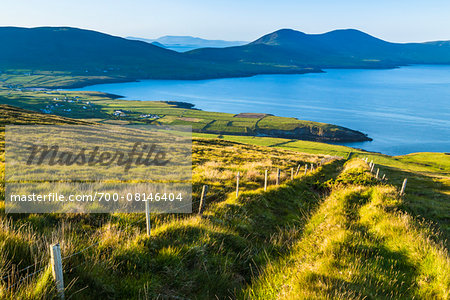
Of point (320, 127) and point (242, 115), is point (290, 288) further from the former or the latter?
point (242, 115)

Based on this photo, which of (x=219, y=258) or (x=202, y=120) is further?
(x=202, y=120)

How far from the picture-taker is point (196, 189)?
49.3 feet

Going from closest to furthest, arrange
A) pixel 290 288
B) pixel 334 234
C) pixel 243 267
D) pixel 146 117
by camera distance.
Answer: pixel 290 288, pixel 243 267, pixel 334 234, pixel 146 117

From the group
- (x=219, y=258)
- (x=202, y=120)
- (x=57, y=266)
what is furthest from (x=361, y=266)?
(x=202, y=120)

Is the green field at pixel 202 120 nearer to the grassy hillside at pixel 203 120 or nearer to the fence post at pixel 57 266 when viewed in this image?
the grassy hillside at pixel 203 120

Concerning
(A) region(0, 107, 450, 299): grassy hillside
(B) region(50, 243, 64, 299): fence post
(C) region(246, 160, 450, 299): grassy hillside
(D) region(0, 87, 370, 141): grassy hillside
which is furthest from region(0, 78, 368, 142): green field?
(B) region(50, 243, 64, 299): fence post

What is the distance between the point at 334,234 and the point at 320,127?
142 metres

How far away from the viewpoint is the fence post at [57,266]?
470cm

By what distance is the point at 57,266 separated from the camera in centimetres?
482

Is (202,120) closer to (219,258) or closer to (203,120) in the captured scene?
(203,120)

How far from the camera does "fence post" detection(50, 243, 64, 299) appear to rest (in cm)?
470

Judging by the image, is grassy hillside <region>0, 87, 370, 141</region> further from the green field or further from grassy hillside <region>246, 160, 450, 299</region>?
grassy hillside <region>246, 160, 450, 299</region>

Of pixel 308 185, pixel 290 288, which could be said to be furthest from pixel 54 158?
pixel 290 288

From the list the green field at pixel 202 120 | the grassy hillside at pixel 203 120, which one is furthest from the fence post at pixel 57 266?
the green field at pixel 202 120
